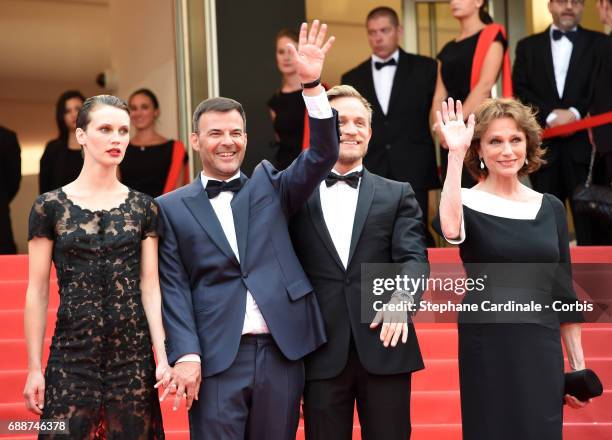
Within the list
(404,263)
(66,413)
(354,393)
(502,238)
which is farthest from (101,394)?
(502,238)

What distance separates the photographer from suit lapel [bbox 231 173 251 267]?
180 inches

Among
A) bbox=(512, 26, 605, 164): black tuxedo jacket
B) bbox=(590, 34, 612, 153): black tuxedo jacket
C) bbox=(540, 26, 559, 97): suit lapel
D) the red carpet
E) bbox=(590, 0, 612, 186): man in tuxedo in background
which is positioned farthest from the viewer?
bbox=(540, 26, 559, 97): suit lapel

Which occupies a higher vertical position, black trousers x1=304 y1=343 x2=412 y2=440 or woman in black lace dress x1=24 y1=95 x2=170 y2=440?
woman in black lace dress x1=24 y1=95 x2=170 y2=440

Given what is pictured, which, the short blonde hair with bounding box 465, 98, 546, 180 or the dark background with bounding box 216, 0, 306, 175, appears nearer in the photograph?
the short blonde hair with bounding box 465, 98, 546, 180

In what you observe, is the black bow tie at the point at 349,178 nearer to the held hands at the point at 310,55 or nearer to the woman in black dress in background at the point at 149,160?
the held hands at the point at 310,55

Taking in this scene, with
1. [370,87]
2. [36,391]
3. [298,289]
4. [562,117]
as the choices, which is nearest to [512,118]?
[298,289]

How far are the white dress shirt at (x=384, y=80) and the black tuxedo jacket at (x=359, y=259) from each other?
414cm

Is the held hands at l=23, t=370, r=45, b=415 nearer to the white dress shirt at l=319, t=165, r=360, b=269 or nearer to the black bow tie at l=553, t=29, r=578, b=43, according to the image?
the white dress shirt at l=319, t=165, r=360, b=269

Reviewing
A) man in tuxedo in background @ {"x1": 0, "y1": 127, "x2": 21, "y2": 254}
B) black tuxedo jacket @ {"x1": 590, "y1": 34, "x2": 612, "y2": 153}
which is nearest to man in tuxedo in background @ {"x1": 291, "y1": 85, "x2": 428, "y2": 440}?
black tuxedo jacket @ {"x1": 590, "y1": 34, "x2": 612, "y2": 153}

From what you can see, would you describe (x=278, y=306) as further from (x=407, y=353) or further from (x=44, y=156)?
(x=44, y=156)

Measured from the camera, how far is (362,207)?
470cm

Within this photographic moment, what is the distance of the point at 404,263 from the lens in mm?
4574

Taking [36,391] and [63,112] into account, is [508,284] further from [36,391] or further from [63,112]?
[63,112]

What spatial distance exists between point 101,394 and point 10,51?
50.4 ft
